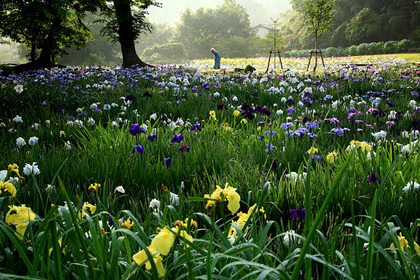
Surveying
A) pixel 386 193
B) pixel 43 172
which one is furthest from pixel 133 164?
pixel 386 193

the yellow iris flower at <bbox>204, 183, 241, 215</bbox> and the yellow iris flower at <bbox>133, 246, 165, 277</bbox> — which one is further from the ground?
the yellow iris flower at <bbox>204, 183, 241, 215</bbox>

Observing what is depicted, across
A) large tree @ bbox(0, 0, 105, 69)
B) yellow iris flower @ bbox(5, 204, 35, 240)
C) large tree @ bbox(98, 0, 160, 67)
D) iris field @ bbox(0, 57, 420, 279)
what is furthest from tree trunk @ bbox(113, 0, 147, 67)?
yellow iris flower @ bbox(5, 204, 35, 240)

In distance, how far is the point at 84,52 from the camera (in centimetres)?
5569

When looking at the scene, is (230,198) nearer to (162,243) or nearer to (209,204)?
(209,204)

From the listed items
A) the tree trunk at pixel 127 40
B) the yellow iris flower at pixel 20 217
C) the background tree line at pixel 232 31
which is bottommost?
the yellow iris flower at pixel 20 217

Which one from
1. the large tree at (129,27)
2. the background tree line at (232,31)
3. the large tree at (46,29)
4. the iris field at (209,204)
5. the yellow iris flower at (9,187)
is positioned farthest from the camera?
the background tree line at (232,31)

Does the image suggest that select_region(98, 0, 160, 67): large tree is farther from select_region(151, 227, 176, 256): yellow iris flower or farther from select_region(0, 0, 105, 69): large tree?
select_region(151, 227, 176, 256): yellow iris flower

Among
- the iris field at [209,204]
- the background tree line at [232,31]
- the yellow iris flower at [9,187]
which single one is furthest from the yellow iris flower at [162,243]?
the background tree line at [232,31]

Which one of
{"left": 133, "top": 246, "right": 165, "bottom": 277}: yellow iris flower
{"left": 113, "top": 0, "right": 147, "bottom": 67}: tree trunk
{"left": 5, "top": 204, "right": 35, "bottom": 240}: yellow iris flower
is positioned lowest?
{"left": 133, "top": 246, "right": 165, "bottom": 277}: yellow iris flower

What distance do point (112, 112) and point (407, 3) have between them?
163 feet

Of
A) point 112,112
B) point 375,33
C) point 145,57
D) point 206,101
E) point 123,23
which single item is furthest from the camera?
point 145,57

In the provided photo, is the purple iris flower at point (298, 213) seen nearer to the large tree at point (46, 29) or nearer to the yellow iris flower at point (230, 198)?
the yellow iris flower at point (230, 198)

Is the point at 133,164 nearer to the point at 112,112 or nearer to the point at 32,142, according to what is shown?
the point at 32,142

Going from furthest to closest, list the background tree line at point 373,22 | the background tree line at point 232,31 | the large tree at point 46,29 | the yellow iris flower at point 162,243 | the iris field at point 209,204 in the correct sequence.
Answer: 1. the background tree line at point 373,22
2. the background tree line at point 232,31
3. the large tree at point 46,29
4. the iris field at point 209,204
5. the yellow iris flower at point 162,243
